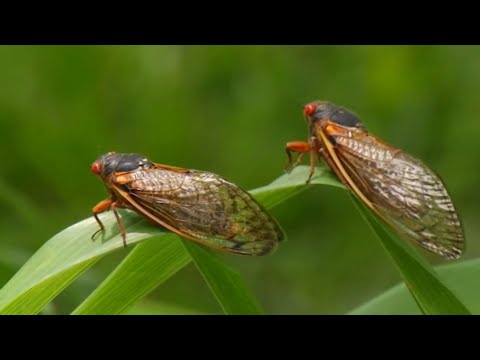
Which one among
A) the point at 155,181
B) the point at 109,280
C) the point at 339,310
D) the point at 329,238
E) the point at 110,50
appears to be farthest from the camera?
the point at 110,50

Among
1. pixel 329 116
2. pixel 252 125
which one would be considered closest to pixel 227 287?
pixel 329 116

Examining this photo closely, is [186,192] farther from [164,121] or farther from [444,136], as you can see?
[444,136]

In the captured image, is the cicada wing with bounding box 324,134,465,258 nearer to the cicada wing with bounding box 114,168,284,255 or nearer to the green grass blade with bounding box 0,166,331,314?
the green grass blade with bounding box 0,166,331,314

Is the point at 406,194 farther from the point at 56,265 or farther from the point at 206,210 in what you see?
the point at 56,265

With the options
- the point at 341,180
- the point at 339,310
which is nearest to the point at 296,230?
the point at 339,310

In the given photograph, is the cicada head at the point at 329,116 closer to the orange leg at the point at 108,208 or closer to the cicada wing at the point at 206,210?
the cicada wing at the point at 206,210

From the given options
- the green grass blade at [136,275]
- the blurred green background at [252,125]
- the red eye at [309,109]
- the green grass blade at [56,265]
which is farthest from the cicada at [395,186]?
the blurred green background at [252,125]
